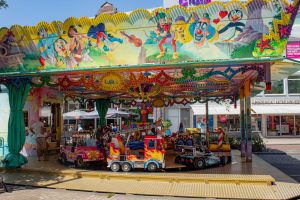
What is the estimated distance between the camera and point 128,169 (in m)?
10.2

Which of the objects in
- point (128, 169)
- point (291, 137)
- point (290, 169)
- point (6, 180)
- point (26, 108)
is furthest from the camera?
point (291, 137)

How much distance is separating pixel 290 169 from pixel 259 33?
5867mm

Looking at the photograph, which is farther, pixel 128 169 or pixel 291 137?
pixel 291 137

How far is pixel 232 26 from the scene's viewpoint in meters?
8.83

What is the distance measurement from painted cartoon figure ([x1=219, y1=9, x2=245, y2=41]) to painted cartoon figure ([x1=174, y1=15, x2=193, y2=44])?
892mm

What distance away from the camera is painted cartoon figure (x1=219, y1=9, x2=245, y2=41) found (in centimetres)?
872

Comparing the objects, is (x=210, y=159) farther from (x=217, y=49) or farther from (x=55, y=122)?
(x=55, y=122)

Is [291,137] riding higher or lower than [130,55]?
lower

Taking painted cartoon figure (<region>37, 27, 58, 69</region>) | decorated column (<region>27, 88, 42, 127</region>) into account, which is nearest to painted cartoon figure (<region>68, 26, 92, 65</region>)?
painted cartoon figure (<region>37, 27, 58, 69</region>)

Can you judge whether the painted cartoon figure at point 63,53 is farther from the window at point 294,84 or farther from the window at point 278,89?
the window at point 294,84

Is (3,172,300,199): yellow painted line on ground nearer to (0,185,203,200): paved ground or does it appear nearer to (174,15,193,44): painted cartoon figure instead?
(0,185,203,200): paved ground

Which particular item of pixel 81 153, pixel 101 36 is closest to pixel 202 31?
pixel 101 36

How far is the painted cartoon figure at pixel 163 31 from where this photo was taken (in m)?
9.11

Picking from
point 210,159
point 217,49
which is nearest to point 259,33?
point 217,49
